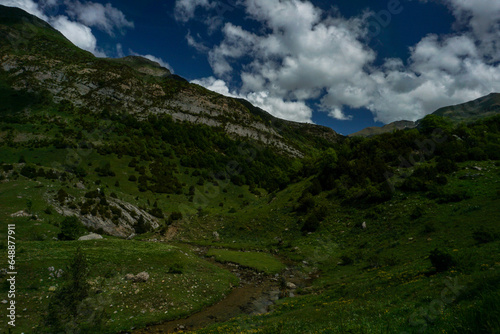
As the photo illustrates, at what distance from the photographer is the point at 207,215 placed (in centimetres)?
5125

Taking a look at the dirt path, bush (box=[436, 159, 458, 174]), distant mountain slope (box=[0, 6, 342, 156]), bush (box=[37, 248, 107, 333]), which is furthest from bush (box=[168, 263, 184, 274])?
distant mountain slope (box=[0, 6, 342, 156])

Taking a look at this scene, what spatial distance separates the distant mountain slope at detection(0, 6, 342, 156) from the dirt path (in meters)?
112

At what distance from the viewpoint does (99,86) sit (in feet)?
390

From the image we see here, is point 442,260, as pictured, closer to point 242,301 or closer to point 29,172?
point 242,301

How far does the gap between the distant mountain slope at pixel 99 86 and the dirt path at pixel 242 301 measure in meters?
112

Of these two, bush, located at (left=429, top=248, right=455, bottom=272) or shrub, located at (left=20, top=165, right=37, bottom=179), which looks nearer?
bush, located at (left=429, top=248, right=455, bottom=272)

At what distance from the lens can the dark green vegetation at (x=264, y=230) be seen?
1155cm

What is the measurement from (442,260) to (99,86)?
145832 mm

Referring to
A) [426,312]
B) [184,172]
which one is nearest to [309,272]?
[426,312]

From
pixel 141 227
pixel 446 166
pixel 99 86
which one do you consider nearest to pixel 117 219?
pixel 141 227

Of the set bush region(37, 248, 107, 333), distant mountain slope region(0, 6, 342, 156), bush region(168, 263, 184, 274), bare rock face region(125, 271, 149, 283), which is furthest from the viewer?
distant mountain slope region(0, 6, 342, 156)

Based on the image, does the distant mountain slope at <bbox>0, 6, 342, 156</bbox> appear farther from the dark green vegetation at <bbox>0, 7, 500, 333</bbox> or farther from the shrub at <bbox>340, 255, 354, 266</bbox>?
the shrub at <bbox>340, 255, 354, 266</bbox>

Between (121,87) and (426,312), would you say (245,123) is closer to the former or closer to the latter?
(121,87)

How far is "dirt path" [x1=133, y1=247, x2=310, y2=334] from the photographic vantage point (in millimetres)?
15898
